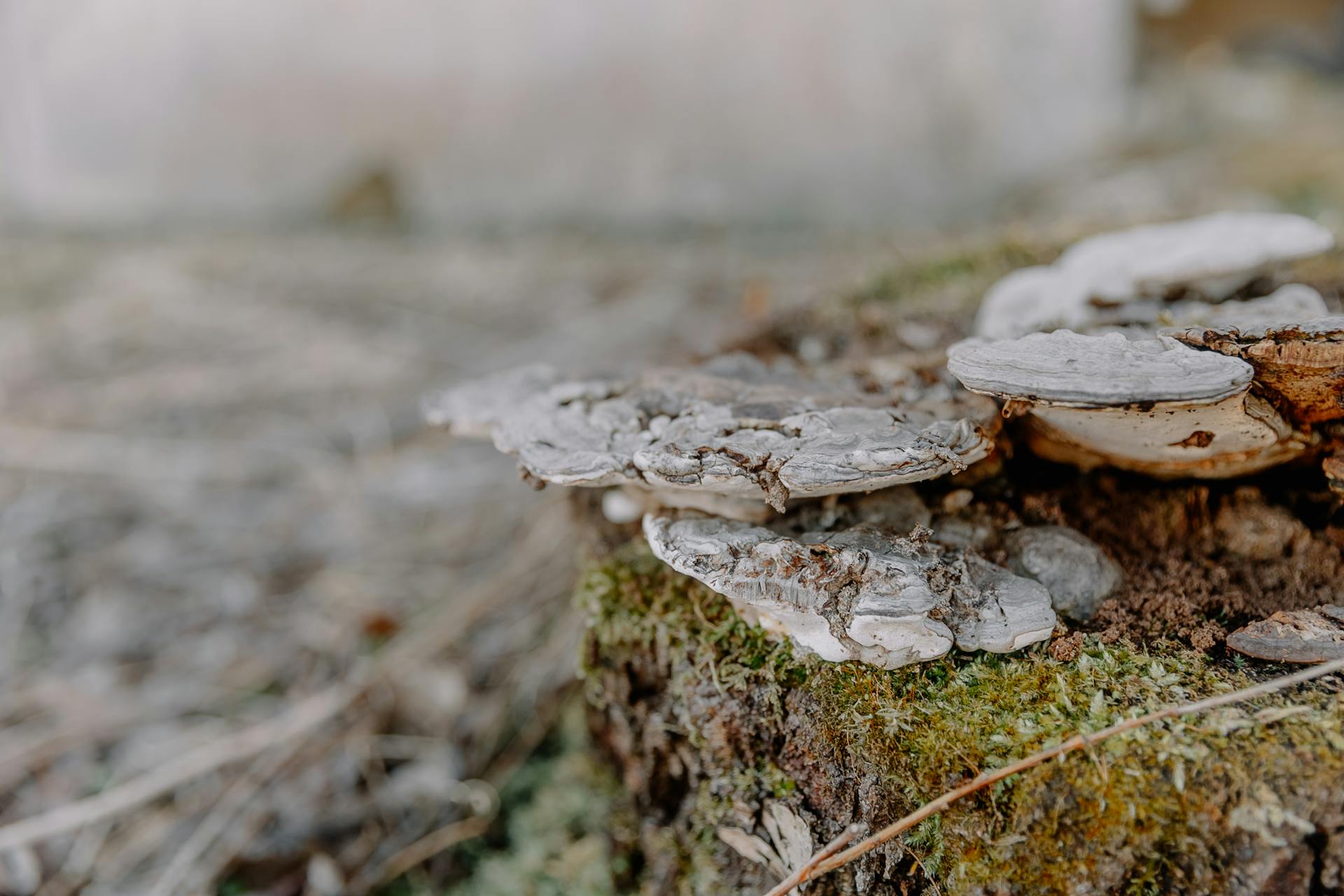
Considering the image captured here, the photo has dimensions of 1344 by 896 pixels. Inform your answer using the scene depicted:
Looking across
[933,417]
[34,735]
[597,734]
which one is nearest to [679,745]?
[597,734]

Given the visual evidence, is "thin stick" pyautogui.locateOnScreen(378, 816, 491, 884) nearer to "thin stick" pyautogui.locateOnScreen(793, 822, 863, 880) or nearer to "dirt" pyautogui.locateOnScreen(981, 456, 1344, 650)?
"thin stick" pyautogui.locateOnScreen(793, 822, 863, 880)

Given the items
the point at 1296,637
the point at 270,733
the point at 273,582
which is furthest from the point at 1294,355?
the point at 273,582

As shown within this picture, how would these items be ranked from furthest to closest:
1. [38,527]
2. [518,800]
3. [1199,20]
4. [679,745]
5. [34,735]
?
[1199,20] < [38,527] < [34,735] < [518,800] < [679,745]

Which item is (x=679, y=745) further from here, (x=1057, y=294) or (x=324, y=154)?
(x=324, y=154)

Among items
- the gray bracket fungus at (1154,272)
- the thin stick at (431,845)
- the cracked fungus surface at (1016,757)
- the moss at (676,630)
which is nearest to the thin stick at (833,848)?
the cracked fungus surface at (1016,757)

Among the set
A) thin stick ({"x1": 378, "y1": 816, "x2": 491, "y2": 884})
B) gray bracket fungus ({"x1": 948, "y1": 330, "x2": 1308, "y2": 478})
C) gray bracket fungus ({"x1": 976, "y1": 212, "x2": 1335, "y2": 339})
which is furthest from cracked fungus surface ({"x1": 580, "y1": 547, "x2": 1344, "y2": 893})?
thin stick ({"x1": 378, "y1": 816, "x2": 491, "y2": 884})

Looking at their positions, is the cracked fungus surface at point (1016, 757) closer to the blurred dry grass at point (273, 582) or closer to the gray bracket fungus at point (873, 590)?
the gray bracket fungus at point (873, 590)
